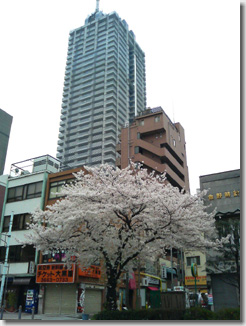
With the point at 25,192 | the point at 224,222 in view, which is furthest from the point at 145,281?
the point at 224,222

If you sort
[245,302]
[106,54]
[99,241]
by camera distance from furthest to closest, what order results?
[106,54], [99,241], [245,302]

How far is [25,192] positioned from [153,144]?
32.1 meters

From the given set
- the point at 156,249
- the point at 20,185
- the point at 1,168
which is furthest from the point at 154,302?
the point at 1,168

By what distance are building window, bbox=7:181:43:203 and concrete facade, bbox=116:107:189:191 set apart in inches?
975

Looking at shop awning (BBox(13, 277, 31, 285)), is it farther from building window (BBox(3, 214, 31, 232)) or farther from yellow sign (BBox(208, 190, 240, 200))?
yellow sign (BBox(208, 190, 240, 200))

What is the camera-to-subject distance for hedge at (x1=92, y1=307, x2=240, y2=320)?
1244cm

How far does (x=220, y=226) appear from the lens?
805 inches

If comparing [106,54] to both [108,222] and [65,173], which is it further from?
[108,222]

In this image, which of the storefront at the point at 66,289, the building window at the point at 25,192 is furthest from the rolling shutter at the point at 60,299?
the building window at the point at 25,192

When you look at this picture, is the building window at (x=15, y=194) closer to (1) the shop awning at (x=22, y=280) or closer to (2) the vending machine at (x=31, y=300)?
(1) the shop awning at (x=22, y=280)

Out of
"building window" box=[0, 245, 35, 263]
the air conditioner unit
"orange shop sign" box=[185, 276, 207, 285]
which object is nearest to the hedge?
"building window" box=[0, 245, 35, 263]

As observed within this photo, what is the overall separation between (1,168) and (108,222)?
97.1 metres

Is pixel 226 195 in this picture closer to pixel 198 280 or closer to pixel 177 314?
pixel 177 314

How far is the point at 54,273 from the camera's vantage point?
31.2 m
